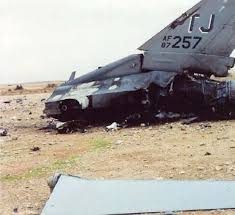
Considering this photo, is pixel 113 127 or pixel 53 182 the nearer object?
pixel 53 182

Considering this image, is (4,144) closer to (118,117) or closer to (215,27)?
(118,117)

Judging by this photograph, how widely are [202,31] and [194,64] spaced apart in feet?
2.37

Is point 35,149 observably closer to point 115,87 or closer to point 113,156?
point 113,156

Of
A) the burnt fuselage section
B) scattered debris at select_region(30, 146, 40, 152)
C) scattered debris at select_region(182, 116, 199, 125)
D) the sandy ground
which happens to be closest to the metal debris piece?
the sandy ground

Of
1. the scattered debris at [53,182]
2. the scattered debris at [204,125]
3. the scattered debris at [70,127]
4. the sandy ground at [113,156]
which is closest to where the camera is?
the scattered debris at [53,182]

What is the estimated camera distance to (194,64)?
1113 cm

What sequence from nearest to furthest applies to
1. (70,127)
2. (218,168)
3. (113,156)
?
1. (218,168)
2. (113,156)
3. (70,127)

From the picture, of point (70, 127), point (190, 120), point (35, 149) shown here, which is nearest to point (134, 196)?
point (35, 149)

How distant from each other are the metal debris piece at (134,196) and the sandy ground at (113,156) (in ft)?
0.79

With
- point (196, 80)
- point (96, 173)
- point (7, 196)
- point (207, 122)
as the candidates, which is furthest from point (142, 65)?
point (7, 196)

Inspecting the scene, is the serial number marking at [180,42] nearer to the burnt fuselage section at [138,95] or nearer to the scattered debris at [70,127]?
the burnt fuselage section at [138,95]

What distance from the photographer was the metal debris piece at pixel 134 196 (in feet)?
14.9

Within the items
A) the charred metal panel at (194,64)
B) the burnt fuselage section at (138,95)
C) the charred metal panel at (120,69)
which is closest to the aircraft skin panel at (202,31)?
the charred metal panel at (194,64)

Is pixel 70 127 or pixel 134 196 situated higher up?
pixel 134 196
